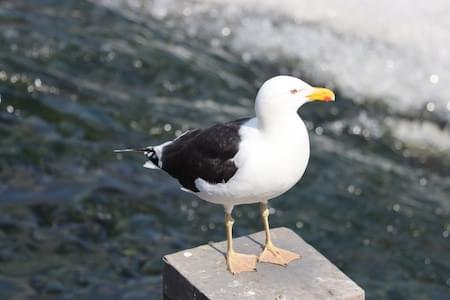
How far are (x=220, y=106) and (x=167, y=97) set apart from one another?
60cm

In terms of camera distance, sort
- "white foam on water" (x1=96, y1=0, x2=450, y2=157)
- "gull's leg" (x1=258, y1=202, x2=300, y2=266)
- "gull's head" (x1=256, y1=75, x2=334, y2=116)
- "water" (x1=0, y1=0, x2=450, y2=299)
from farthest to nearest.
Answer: "white foam on water" (x1=96, y1=0, x2=450, y2=157) < "water" (x1=0, y1=0, x2=450, y2=299) < "gull's leg" (x1=258, y1=202, x2=300, y2=266) < "gull's head" (x1=256, y1=75, x2=334, y2=116)

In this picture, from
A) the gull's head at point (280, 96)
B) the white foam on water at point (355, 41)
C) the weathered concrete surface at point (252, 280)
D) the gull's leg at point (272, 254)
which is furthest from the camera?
the white foam on water at point (355, 41)

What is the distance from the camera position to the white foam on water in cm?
Answer: 1096

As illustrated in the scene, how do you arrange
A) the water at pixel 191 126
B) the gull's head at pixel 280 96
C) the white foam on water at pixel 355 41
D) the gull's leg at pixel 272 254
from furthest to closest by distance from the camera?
the white foam on water at pixel 355 41
the water at pixel 191 126
the gull's leg at pixel 272 254
the gull's head at pixel 280 96

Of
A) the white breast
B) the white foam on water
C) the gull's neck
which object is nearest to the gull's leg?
the white breast

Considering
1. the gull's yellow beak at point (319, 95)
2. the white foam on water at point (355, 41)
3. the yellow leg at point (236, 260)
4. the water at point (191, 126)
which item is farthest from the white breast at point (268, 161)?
the white foam on water at point (355, 41)

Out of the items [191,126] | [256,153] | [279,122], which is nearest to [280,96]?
[279,122]

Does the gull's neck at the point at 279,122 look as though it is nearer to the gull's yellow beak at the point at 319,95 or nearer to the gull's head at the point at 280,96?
the gull's head at the point at 280,96

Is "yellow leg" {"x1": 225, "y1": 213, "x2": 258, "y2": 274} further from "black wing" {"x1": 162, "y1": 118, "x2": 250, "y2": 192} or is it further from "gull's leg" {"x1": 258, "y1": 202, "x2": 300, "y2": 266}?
"black wing" {"x1": 162, "y1": 118, "x2": 250, "y2": 192}

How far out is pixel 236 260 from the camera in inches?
184

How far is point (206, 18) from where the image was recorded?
12.4 m

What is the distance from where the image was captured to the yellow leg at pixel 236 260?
462 cm

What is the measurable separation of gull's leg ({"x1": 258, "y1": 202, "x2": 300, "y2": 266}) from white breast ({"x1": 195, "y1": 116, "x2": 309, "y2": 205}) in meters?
0.35

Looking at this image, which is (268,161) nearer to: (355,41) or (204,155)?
(204,155)
